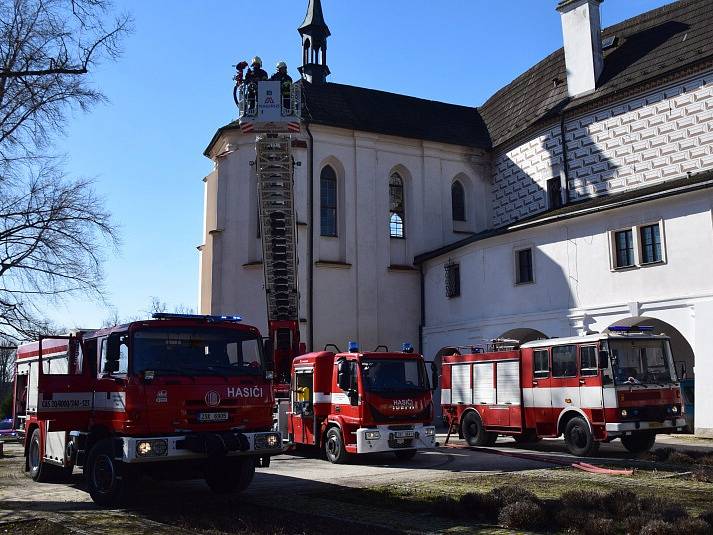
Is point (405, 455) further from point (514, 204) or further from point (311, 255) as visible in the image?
point (514, 204)

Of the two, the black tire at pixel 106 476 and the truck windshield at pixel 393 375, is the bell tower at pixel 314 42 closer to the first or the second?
the truck windshield at pixel 393 375

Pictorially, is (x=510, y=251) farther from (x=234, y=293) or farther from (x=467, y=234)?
(x=234, y=293)

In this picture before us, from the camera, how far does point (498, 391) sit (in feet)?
59.3

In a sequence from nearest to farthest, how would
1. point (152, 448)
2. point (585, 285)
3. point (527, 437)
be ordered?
point (152, 448), point (527, 437), point (585, 285)

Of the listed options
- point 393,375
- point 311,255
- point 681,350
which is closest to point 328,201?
point 311,255

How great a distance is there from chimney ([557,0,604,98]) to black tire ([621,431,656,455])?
55.9ft

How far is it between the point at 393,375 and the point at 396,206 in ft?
58.3

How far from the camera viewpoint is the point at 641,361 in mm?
15812

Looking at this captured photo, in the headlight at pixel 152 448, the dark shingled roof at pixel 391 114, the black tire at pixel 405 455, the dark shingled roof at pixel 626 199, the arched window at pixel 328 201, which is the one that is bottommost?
the black tire at pixel 405 455

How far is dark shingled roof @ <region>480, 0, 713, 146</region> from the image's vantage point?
85.6 feet

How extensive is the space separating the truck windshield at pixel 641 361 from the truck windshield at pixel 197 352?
7.87 m

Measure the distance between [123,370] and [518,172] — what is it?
25.0 meters

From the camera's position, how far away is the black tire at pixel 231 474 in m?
11.4

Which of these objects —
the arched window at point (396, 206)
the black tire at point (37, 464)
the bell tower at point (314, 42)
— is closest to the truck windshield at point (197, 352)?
the black tire at point (37, 464)
